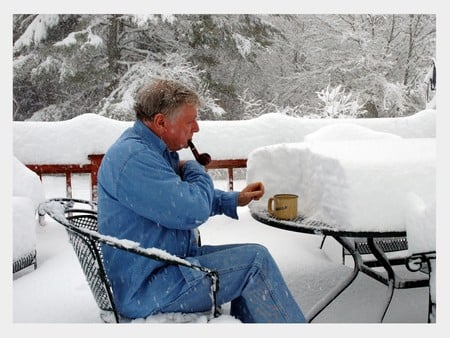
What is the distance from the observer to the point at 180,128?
6.13 feet

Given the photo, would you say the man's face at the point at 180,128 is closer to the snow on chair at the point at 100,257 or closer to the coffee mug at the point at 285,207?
the snow on chair at the point at 100,257

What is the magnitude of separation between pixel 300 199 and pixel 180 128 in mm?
1091

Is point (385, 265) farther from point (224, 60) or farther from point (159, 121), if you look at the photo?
point (224, 60)

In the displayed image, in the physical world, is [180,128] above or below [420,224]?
above

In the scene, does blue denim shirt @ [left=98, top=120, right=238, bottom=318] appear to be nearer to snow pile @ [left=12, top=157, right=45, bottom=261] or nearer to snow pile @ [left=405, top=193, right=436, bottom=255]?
snow pile @ [left=405, top=193, right=436, bottom=255]

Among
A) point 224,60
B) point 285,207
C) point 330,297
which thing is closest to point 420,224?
point 285,207

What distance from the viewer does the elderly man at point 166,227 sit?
1.67 metres

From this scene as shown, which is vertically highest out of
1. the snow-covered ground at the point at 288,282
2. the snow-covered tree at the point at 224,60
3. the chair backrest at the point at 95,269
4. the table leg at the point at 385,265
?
the snow-covered tree at the point at 224,60

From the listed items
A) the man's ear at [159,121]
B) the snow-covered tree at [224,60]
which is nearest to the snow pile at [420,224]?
the man's ear at [159,121]

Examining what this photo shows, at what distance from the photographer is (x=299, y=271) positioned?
3699mm

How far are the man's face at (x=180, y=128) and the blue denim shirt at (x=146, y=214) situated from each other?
42 millimetres

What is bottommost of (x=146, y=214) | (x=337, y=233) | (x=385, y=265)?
(x=385, y=265)

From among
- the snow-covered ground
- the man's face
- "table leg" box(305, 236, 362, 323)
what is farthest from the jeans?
"table leg" box(305, 236, 362, 323)

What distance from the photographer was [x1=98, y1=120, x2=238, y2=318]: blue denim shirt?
1662 mm
